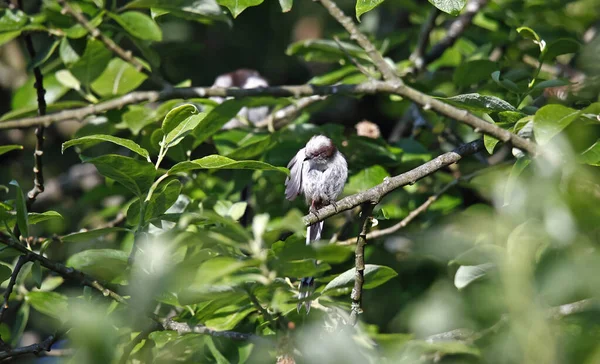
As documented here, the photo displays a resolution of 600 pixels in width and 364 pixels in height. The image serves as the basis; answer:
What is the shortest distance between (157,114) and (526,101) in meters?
1.47

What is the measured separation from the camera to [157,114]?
9.21 ft

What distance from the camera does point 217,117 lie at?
8.50 feet

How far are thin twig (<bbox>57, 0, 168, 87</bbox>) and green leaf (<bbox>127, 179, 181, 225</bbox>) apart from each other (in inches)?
40.6

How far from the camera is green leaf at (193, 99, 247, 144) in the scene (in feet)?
8.38

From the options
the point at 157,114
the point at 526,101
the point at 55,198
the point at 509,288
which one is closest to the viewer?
the point at 509,288

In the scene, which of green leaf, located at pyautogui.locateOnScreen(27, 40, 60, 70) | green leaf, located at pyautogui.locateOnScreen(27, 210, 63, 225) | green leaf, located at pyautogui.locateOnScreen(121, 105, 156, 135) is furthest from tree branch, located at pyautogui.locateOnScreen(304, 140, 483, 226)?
green leaf, located at pyautogui.locateOnScreen(27, 40, 60, 70)

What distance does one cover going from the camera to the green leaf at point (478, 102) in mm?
1899

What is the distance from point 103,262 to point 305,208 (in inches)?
61.0

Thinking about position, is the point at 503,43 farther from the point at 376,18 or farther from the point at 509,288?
the point at 509,288

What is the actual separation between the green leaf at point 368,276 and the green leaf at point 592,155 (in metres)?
0.59

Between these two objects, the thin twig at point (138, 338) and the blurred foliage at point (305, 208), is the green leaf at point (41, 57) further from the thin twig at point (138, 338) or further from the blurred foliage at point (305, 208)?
the thin twig at point (138, 338)

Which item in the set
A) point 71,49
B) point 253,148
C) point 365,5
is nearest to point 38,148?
point 71,49

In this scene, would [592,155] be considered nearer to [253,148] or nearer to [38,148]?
[253,148]

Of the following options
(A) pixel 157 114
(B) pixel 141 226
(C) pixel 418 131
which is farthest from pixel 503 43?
(B) pixel 141 226
